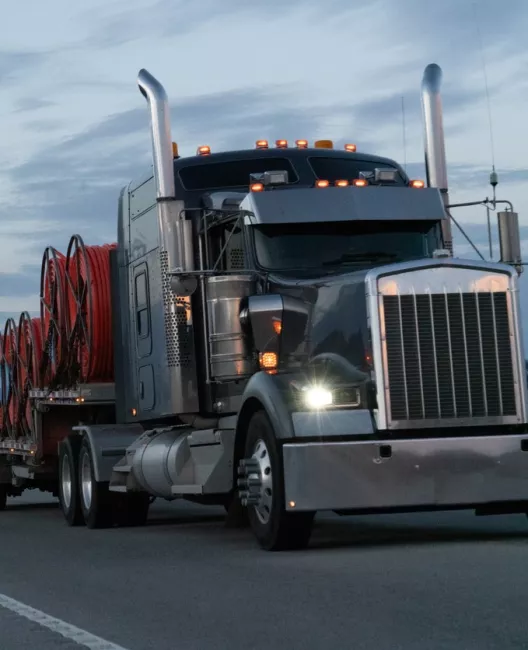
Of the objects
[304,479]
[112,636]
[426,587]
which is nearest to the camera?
[112,636]

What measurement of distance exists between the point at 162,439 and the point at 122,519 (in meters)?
2.55

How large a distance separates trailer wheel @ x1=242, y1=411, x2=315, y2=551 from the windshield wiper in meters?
1.79

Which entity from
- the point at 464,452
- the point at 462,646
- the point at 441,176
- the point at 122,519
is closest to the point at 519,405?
the point at 464,452

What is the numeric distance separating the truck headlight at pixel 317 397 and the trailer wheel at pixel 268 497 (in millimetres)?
423

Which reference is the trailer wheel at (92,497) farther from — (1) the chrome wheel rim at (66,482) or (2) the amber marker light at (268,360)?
(2) the amber marker light at (268,360)

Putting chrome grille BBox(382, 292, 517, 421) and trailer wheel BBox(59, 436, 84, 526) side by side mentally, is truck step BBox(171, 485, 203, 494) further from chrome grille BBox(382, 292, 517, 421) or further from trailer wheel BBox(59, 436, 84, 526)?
trailer wheel BBox(59, 436, 84, 526)

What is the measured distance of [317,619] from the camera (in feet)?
29.1

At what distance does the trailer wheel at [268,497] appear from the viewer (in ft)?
43.3

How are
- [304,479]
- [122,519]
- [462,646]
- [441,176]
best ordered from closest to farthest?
[462,646]
[304,479]
[441,176]
[122,519]

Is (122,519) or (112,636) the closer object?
(112,636)

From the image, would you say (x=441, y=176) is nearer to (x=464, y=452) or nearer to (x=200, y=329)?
(x=200, y=329)

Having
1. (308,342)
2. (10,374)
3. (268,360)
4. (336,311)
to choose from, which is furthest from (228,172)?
(10,374)

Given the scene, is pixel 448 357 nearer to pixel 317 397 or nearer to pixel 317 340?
pixel 317 397

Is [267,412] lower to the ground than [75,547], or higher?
higher
